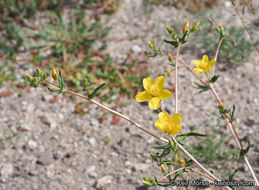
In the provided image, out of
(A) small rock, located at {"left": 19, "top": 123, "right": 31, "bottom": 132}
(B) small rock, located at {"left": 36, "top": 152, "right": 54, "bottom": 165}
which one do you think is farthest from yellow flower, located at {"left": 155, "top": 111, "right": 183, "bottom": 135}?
(A) small rock, located at {"left": 19, "top": 123, "right": 31, "bottom": 132}

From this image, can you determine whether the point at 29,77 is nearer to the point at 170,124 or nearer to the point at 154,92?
the point at 154,92

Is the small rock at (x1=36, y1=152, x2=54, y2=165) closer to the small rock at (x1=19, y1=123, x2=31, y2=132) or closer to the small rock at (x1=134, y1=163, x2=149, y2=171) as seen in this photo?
the small rock at (x1=19, y1=123, x2=31, y2=132)

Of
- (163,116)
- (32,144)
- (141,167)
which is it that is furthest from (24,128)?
(163,116)

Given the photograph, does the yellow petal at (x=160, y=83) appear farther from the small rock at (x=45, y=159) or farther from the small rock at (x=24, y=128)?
the small rock at (x=24, y=128)

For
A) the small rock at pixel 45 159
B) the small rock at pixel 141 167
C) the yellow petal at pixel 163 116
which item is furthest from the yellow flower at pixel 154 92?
the small rock at pixel 45 159

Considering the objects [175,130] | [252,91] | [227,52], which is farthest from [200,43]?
[175,130]

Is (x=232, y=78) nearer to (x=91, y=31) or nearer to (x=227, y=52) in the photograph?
(x=227, y=52)
